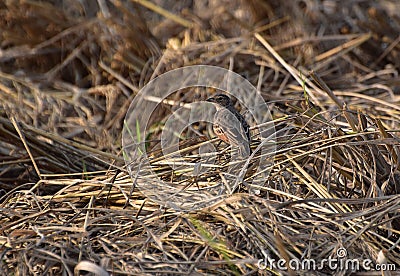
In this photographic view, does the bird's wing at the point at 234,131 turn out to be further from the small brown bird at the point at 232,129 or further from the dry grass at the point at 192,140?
the dry grass at the point at 192,140

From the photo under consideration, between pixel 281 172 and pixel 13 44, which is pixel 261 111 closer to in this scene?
pixel 281 172

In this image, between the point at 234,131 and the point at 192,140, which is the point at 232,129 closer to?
the point at 234,131

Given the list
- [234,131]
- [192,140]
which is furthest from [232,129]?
[192,140]

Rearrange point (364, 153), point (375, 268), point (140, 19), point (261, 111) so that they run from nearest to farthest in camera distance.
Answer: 1. point (375, 268)
2. point (364, 153)
3. point (261, 111)
4. point (140, 19)

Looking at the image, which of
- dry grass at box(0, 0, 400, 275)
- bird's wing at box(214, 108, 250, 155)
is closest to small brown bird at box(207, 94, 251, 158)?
bird's wing at box(214, 108, 250, 155)

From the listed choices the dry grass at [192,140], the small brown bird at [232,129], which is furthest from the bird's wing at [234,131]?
the dry grass at [192,140]

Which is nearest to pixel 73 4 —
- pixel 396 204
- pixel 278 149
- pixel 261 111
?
pixel 261 111
